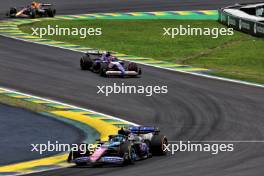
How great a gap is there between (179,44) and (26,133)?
2358 centimetres

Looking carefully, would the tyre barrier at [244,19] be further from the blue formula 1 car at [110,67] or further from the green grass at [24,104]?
the green grass at [24,104]

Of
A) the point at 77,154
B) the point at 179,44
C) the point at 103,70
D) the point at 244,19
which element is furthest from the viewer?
the point at 244,19

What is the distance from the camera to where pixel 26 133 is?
28781 millimetres

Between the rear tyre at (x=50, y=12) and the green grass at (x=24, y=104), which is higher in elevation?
the rear tyre at (x=50, y=12)

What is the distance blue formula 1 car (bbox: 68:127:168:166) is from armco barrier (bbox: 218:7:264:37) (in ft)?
86.7

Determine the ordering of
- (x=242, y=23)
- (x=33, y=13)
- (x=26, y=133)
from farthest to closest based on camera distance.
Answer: (x=33, y=13), (x=242, y=23), (x=26, y=133)

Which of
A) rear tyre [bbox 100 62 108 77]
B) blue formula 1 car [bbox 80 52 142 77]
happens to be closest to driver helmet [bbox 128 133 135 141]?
blue formula 1 car [bbox 80 52 142 77]

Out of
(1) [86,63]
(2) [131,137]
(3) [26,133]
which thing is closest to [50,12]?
(1) [86,63]

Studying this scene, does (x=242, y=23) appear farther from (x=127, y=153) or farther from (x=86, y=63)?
(x=127, y=153)

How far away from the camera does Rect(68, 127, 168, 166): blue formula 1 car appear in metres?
24.1

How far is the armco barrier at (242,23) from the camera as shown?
51.8m

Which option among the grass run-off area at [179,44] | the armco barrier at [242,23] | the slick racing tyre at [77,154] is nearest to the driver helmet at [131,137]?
the slick racing tyre at [77,154]

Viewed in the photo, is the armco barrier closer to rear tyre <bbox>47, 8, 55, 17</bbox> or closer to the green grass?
Answer: rear tyre <bbox>47, 8, 55, 17</bbox>

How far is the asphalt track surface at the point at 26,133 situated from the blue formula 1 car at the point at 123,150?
196 cm
